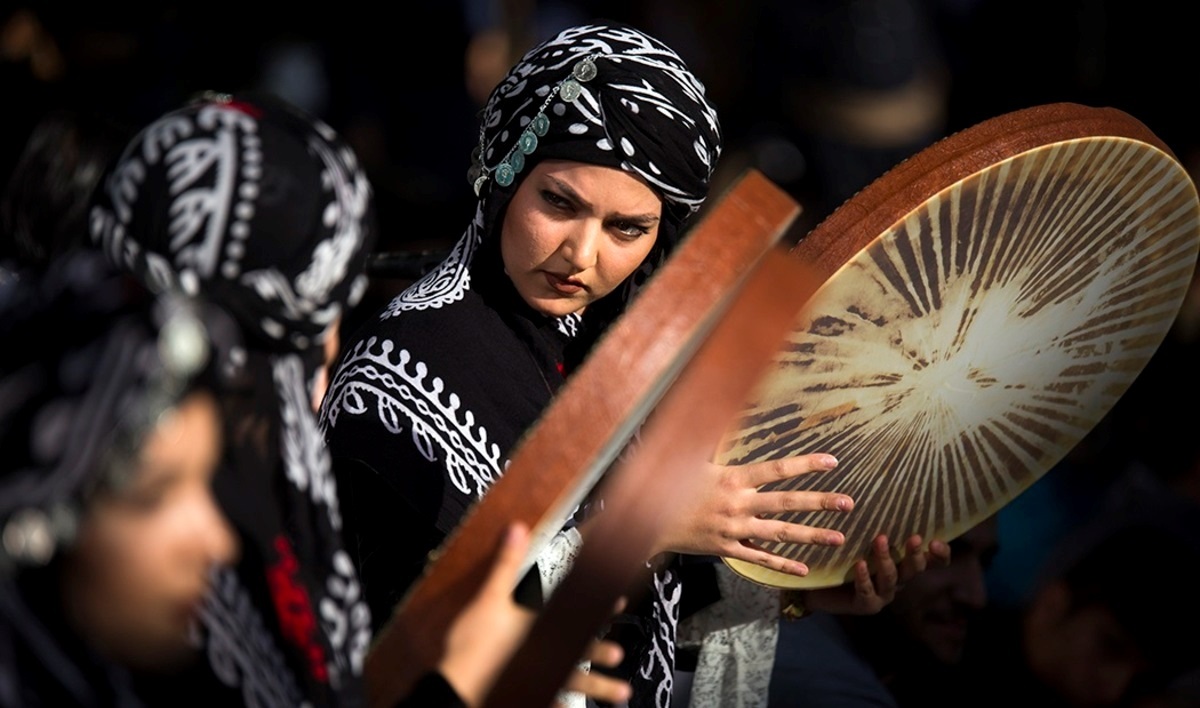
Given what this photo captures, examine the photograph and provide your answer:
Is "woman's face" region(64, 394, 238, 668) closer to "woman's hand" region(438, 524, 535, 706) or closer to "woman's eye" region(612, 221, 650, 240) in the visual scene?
"woman's hand" region(438, 524, 535, 706)

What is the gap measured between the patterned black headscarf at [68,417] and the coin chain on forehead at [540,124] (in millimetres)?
1099

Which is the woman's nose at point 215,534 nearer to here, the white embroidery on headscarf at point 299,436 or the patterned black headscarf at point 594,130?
the white embroidery on headscarf at point 299,436

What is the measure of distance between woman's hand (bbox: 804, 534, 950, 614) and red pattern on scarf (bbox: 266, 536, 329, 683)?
127 cm

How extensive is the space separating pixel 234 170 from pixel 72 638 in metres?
0.46

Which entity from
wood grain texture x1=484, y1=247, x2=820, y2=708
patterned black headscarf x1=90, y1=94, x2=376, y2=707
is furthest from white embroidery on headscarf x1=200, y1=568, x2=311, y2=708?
wood grain texture x1=484, y1=247, x2=820, y2=708

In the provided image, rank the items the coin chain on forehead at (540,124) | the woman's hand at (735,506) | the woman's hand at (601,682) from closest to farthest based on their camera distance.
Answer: the woman's hand at (601,682) < the woman's hand at (735,506) < the coin chain on forehead at (540,124)

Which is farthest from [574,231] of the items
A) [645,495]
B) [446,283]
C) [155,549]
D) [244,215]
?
[155,549]

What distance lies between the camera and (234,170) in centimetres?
160

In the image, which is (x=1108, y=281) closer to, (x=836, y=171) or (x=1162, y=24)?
(x=836, y=171)

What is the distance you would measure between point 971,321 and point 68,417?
148 cm

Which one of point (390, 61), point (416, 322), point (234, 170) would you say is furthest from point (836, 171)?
point (234, 170)

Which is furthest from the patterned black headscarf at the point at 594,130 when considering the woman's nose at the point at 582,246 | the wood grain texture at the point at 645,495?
the wood grain texture at the point at 645,495

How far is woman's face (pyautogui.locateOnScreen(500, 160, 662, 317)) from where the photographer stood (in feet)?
8.37

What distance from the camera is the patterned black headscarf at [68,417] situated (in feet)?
4.92
